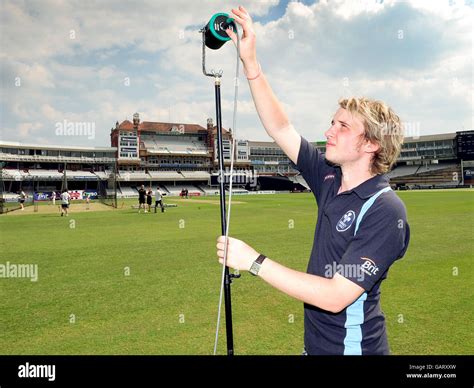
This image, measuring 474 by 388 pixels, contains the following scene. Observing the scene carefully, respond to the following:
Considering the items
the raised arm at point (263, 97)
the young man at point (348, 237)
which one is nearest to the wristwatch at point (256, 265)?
the young man at point (348, 237)

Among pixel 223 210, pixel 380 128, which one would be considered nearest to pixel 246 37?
pixel 380 128

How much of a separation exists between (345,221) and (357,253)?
0.25 metres

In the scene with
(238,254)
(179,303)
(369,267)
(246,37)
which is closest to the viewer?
(369,267)

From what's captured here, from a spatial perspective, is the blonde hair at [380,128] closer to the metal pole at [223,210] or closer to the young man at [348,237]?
the young man at [348,237]

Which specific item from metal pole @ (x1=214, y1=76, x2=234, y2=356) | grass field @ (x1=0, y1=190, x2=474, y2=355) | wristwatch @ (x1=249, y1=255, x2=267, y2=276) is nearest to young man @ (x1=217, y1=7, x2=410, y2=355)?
wristwatch @ (x1=249, y1=255, x2=267, y2=276)

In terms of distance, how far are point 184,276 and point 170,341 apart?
3.03m

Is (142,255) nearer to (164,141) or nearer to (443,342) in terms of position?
(443,342)

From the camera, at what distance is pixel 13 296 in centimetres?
604

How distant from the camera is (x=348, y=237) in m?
1.97

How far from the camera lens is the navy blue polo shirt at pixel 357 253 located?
1.79 metres

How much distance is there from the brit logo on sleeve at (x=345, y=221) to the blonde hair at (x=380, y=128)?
0.33 metres

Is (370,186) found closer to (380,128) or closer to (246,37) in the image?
(380,128)

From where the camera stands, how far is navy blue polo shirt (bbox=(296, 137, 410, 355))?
5.88 ft

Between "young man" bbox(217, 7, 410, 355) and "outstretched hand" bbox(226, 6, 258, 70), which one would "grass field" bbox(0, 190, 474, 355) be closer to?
"young man" bbox(217, 7, 410, 355)
